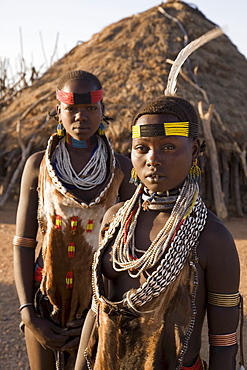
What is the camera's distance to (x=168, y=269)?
1.57 m

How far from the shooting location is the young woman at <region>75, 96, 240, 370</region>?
1.60m

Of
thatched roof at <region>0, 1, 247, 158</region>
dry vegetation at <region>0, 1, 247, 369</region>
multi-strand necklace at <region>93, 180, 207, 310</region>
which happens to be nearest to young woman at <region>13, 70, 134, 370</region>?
multi-strand necklace at <region>93, 180, 207, 310</region>

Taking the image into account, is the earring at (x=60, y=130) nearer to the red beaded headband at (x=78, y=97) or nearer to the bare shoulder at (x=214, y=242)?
the red beaded headband at (x=78, y=97)

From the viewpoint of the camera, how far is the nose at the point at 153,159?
159 cm

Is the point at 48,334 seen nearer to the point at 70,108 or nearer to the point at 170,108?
the point at 70,108

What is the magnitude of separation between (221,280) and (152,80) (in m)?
10.0

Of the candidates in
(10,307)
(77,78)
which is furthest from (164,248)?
(10,307)

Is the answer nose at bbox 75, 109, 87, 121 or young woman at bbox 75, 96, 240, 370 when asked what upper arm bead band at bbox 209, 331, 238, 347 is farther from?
nose at bbox 75, 109, 87, 121

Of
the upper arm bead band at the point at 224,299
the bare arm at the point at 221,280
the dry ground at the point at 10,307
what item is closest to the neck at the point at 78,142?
the bare arm at the point at 221,280

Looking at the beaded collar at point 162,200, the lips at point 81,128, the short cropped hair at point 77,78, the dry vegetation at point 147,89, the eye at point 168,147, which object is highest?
the dry vegetation at point 147,89

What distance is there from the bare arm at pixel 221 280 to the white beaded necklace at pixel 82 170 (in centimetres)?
95

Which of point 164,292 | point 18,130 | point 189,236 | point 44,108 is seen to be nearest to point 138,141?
point 189,236

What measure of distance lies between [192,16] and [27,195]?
12352 millimetres

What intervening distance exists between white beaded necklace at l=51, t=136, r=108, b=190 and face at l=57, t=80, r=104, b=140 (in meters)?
0.12
